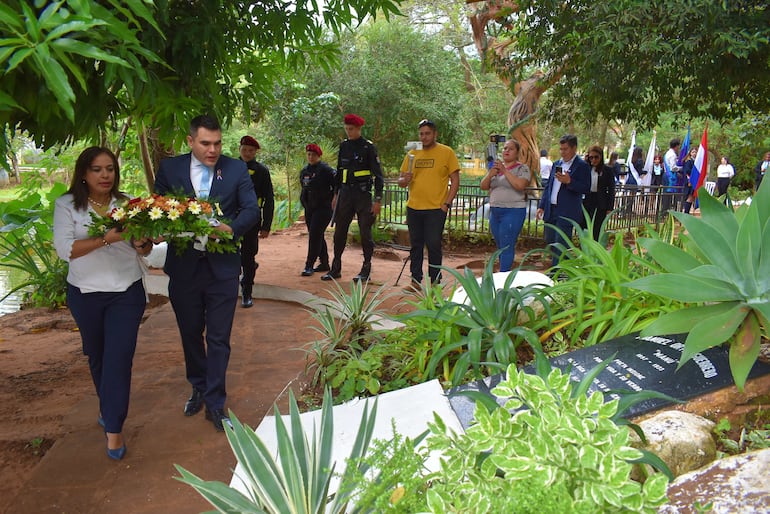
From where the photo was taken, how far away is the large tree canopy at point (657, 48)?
5445 millimetres

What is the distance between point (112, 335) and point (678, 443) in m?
3.02

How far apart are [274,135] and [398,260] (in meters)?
9.07

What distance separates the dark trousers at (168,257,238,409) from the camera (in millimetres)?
3830

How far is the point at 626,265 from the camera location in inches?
148

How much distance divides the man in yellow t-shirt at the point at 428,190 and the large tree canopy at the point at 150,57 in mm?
1616

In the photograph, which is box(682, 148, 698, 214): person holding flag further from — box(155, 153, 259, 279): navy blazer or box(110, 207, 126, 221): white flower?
box(110, 207, 126, 221): white flower

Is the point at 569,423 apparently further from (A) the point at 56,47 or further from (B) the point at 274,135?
(B) the point at 274,135

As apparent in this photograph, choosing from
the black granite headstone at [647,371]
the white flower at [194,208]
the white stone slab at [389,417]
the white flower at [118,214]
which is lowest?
the white stone slab at [389,417]

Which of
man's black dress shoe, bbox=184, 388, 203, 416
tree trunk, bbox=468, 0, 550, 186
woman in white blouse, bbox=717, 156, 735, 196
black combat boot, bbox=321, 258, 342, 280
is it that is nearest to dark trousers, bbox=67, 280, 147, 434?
man's black dress shoe, bbox=184, 388, 203, 416

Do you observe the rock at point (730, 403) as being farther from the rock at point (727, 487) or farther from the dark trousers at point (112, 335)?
the dark trousers at point (112, 335)

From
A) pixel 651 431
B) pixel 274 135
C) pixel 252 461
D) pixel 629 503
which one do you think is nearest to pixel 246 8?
pixel 252 461

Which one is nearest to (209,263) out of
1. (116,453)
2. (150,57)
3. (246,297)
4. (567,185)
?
(116,453)

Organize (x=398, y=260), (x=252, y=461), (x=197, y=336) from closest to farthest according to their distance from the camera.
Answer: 1. (x=252, y=461)
2. (x=197, y=336)
3. (x=398, y=260)

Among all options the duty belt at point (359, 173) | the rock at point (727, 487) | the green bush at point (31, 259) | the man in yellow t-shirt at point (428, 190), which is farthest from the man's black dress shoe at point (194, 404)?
the green bush at point (31, 259)
